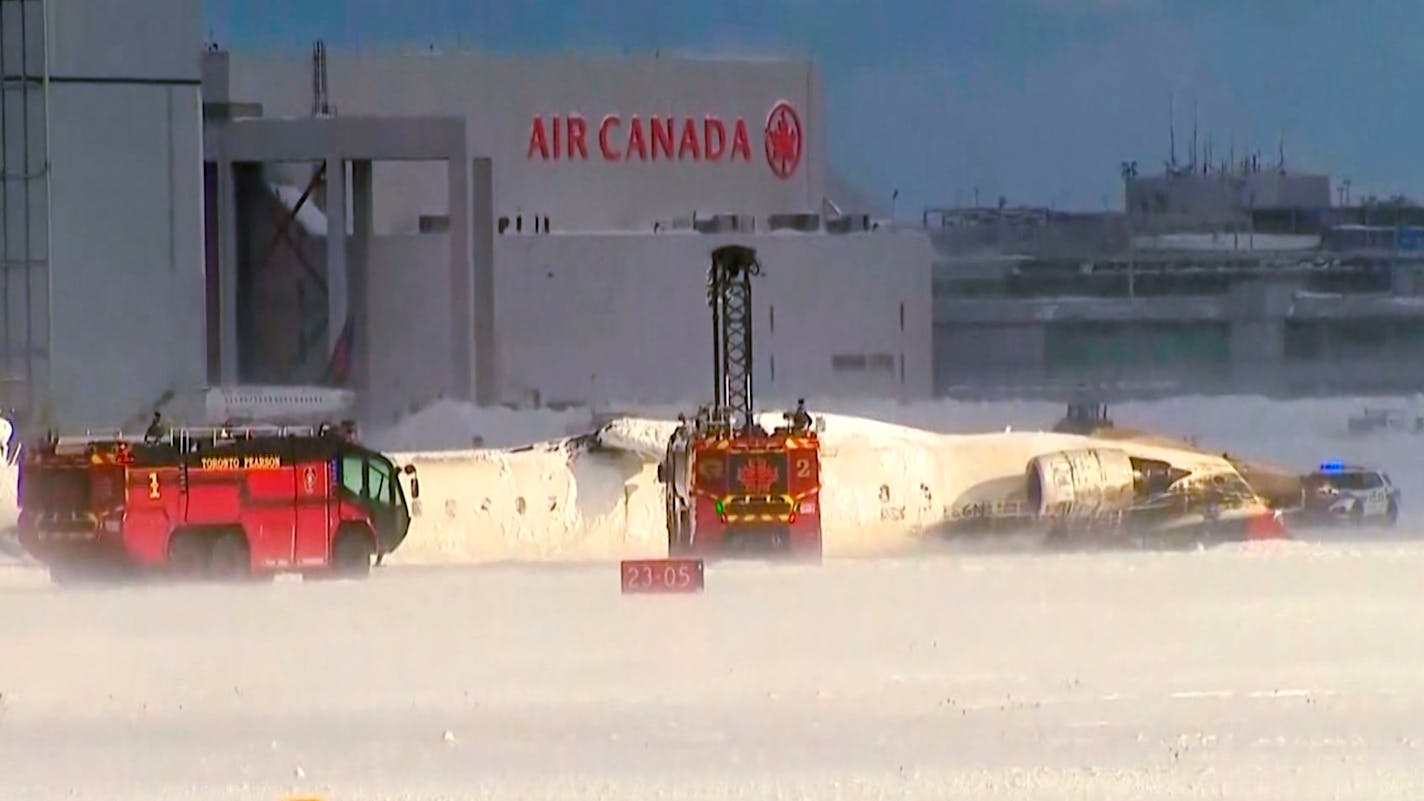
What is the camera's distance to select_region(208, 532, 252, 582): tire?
75.9ft

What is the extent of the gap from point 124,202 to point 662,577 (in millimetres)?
20794

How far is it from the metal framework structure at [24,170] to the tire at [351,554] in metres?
15.1

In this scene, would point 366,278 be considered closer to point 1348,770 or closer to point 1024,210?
point 1024,210

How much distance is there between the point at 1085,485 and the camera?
28.6 meters

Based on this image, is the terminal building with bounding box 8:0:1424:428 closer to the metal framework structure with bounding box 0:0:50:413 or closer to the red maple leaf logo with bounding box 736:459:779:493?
the metal framework structure with bounding box 0:0:50:413

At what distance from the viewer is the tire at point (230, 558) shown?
2312 centimetres

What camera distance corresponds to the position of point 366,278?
164 feet

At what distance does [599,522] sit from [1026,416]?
20.1m

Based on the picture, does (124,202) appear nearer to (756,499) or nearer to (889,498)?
(889,498)

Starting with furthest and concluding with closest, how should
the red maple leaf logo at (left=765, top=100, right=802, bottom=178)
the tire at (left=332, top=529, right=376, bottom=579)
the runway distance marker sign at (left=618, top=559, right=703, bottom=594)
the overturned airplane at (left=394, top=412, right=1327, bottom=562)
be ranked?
the red maple leaf logo at (left=765, top=100, right=802, bottom=178)
the overturned airplane at (left=394, top=412, right=1327, bottom=562)
the tire at (left=332, top=529, right=376, bottom=579)
the runway distance marker sign at (left=618, top=559, right=703, bottom=594)

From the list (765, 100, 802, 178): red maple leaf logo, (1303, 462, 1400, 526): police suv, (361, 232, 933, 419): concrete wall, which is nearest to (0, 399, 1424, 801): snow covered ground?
(1303, 462, 1400, 526): police suv

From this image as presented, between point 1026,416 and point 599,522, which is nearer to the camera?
point 599,522

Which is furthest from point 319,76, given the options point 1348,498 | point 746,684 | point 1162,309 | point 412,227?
point 746,684

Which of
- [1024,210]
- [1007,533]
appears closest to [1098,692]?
[1007,533]
